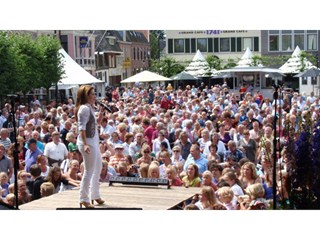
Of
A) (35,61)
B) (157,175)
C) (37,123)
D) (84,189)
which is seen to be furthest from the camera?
(35,61)

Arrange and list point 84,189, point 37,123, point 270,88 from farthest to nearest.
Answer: point 37,123 < point 270,88 < point 84,189

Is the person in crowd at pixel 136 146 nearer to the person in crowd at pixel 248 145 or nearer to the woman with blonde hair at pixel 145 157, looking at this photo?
the woman with blonde hair at pixel 145 157

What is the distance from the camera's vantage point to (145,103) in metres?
12.2

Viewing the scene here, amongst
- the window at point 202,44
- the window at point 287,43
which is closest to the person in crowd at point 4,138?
the window at point 202,44

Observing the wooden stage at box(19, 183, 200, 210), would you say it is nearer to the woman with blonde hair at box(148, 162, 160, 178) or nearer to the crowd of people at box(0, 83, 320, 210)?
the crowd of people at box(0, 83, 320, 210)

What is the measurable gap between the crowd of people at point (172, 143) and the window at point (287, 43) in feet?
2.20

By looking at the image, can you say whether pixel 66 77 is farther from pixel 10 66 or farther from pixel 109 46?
pixel 10 66

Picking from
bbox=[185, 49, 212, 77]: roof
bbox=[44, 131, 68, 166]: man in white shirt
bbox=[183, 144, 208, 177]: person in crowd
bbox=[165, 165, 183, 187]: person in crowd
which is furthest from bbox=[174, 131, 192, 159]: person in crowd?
bbox=[44, 131, 68, 166]: man in white shirt

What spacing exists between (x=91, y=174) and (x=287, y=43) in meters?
3.91

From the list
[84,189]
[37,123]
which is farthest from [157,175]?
[37,123]

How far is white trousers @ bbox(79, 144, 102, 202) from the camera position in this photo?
20.7 feet

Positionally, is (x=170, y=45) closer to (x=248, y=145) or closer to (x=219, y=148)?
(x=219, y=148)

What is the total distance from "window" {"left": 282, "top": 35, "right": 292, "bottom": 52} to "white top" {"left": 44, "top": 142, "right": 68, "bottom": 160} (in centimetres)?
319

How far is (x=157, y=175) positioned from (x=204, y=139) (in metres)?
2.79
